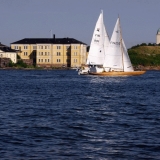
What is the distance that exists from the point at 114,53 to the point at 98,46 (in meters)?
6.07

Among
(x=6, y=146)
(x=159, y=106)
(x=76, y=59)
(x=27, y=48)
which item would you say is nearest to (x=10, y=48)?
(x=27, y=48)

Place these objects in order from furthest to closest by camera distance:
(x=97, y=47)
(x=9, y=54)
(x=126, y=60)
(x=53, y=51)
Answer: (x=53, y=51) < (x=9, y=54) < (x=97, y=47) < (x=126, y=60)

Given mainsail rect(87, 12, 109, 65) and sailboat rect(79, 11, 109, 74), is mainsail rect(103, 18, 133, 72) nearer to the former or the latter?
sailboat rect(79, 11, 109, 74)

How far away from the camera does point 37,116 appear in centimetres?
→ 2327

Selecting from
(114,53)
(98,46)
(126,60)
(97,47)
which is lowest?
(126,60)

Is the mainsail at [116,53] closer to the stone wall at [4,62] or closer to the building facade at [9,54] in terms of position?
the building facade at [9,54]

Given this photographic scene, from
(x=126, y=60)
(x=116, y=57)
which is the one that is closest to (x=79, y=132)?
(x=116, y=57)

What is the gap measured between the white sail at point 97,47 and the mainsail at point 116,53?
4801 millimetres

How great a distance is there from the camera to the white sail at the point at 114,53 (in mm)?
74312

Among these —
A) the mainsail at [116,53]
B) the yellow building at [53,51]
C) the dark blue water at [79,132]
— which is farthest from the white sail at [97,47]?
the yellow building at [53,51]

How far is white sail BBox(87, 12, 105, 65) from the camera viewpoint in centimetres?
7975

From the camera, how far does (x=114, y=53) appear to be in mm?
74312

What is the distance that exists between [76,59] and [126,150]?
4704 inches

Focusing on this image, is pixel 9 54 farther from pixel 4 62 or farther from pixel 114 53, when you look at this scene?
pixel 114 53
